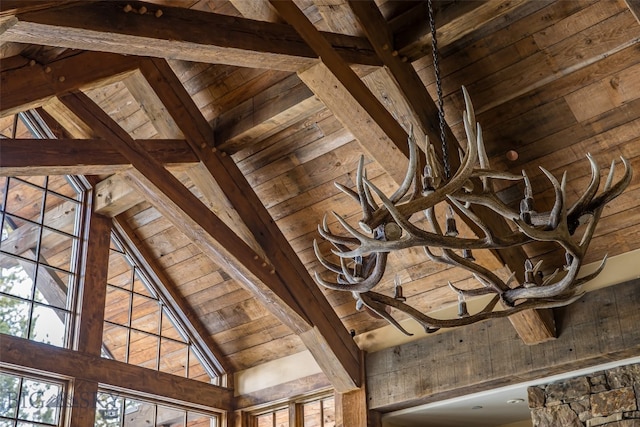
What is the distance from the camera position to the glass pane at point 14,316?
19.3 feet

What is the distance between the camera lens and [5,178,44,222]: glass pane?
20.5ft

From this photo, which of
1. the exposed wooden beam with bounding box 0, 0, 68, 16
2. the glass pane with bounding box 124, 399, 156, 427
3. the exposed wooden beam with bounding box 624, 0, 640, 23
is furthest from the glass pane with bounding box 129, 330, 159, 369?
the exposed wooden beam with bounding box 624, 0, 640, 23

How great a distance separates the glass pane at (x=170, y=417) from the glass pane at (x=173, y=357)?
34 centimetres

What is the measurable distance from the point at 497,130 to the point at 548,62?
62 cm

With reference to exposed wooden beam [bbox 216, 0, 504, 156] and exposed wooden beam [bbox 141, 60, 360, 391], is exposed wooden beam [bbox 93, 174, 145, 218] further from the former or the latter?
exposed wooden beam [bbox 216, 0, 504, 156]

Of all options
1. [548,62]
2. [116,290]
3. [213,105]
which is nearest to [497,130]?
[548,62]

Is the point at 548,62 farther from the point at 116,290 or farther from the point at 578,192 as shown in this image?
the point at 116,290

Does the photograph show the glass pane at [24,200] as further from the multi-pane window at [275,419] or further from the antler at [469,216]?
the antler at [469,216]

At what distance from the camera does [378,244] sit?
3240mm

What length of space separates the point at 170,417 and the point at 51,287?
1.55 m

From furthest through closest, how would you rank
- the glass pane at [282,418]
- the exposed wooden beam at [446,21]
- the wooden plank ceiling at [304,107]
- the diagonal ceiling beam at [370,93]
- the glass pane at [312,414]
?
1. the glass pane at [282,418]
2. the glass pane at [312,414]
3. the exposed wooden beam at [446,21]
4. the diagonal ceiling beam at [370,93]
5. the wooden plank ceiling at [304,107]

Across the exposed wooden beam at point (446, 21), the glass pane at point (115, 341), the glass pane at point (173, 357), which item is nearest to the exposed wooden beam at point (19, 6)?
the exposed wooden beam at point (446, 21)

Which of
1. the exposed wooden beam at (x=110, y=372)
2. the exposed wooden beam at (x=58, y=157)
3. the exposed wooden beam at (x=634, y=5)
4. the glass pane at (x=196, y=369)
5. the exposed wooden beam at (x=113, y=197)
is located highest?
the exposed wooden beam at (x=113, y=197)

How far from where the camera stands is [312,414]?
23.1 ft
